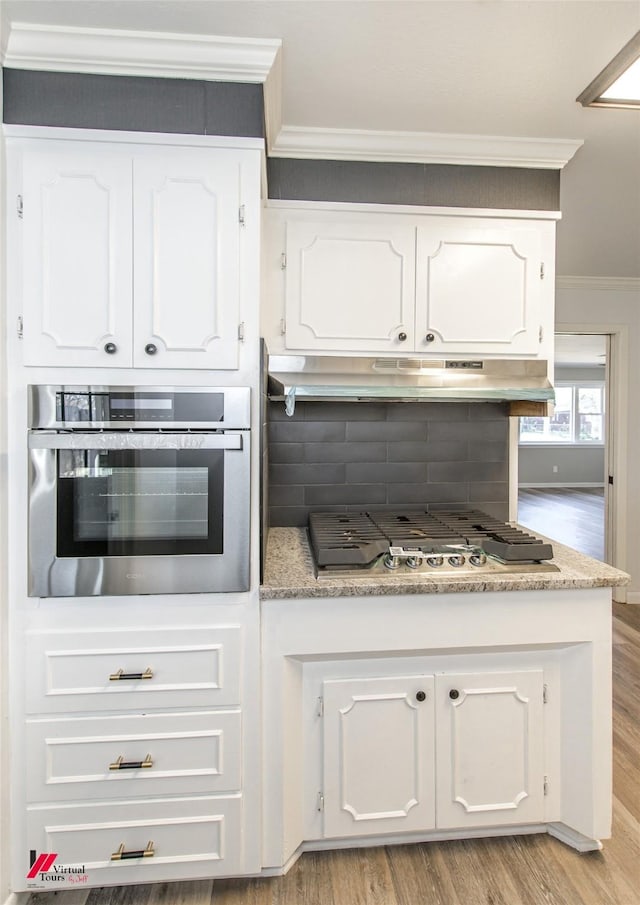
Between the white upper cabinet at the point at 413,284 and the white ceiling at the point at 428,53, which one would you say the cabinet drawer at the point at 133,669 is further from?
the white ceiling at the point at 428,53

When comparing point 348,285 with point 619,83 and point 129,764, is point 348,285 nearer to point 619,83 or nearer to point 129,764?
point 619,83

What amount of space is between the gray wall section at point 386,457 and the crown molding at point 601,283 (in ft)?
7.07

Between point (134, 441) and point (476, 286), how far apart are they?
144 cm

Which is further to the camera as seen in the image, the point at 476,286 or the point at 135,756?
the point at 476,286

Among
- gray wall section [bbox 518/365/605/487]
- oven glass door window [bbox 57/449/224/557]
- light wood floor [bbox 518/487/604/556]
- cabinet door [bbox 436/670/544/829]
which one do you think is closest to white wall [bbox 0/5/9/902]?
oven glass door window [bbox 57/449/224/557]

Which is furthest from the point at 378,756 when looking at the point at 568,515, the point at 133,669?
the point at 568,515

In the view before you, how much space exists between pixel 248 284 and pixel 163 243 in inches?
10.6

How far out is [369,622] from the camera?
1596mm

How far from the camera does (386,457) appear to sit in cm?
240

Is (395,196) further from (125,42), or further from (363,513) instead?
(363,513)

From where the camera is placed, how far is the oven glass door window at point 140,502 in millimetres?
1482

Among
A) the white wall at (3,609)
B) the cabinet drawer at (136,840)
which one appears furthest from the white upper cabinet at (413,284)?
the cabinet drawer at (136,840)

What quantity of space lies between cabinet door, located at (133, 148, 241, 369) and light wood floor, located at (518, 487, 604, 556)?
485 cm

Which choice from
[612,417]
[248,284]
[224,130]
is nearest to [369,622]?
[248,284]
